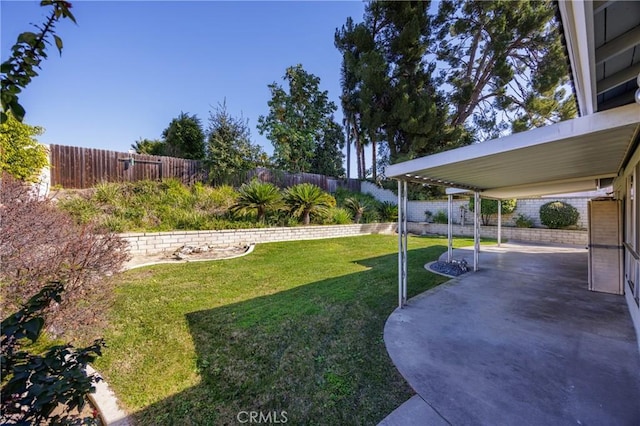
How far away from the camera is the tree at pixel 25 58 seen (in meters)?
0.96

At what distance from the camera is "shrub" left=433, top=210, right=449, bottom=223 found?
15413 mm

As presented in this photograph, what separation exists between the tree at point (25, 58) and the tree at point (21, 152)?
381 inches

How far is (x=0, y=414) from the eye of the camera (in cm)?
134

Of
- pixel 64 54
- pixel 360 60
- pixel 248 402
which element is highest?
pixel 360 60

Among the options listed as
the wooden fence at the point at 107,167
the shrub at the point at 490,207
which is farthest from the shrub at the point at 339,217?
the shrub at the point at 490,207

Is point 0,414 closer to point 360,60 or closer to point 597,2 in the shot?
point 597,2

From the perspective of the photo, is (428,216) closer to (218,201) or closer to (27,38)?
(218,201)

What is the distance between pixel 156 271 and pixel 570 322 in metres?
8.22

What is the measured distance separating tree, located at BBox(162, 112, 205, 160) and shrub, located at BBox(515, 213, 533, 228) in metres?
17.1

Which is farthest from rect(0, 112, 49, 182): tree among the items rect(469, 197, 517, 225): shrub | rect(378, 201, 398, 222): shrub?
rect(469, 197, 517, 225): shrub

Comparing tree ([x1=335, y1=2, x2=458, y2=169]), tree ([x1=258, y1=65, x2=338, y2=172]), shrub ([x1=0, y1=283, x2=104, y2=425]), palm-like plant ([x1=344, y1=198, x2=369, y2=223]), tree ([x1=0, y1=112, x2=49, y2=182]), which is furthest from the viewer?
tree ([x1=258, y1=65, x2=338, y2=172])

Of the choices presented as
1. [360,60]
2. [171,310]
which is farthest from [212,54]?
[360,60]

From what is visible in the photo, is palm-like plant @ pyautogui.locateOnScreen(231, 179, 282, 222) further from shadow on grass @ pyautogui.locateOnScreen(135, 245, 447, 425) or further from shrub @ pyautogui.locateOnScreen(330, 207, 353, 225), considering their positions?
shadow on grass @ pyautogui.locateOnScreen(135, 245, 447, 425)

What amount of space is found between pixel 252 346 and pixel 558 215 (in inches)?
576
